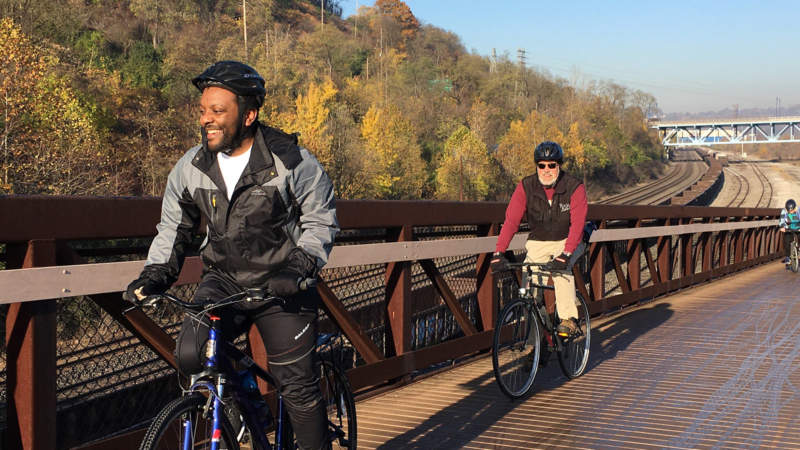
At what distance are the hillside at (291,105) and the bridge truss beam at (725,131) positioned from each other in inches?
1192

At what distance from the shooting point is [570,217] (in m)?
7.15

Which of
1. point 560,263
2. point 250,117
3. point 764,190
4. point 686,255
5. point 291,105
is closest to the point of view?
point 250,117

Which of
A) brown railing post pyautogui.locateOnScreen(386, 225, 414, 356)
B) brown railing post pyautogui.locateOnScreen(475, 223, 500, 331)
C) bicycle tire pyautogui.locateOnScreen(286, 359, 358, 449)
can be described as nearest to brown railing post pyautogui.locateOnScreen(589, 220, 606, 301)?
brown railing post pyautogui.locateOnScreen(475, 223, 500, 331)

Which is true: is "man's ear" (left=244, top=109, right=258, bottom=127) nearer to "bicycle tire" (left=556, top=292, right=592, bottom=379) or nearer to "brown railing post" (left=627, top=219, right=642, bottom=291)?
"bicycle tire" (left=556, top=292, right=592, bottom=379)

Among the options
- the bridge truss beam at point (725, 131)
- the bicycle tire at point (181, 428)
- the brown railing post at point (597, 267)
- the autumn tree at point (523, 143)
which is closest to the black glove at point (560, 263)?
the bicycle tire at point (181, 428)

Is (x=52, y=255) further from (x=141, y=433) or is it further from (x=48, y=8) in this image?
(x=48, y=8)

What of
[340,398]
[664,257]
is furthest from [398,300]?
[664,257]

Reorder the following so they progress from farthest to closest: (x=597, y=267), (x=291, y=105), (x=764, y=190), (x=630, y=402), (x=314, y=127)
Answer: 1. (x=764, y=190)
2. (x=291, y=105)
3. (x=314, y=127)
4. (x=597, y=267)
5. (x=630, y=402)

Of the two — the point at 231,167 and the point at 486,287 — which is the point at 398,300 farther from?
the point at 231,167

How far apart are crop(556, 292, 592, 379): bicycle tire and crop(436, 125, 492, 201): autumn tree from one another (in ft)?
212

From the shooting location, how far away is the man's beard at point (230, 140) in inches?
127

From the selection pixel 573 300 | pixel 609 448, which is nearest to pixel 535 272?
pixel 573 300

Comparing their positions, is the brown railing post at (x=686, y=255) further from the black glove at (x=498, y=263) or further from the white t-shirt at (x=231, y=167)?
the white t-shirt at (x=231, y=167)

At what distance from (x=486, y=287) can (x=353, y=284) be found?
1.81 meters
